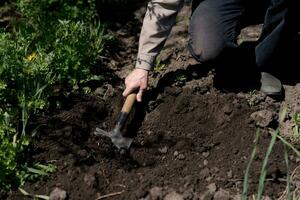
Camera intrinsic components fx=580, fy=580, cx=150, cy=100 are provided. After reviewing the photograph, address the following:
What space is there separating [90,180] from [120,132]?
0.39m

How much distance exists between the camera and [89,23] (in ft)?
13.2

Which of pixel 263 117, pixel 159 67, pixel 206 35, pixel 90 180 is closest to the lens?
pixel 90 180

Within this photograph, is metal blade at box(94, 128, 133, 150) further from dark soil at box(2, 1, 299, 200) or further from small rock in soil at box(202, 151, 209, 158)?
small rock in soil at box(202, 151, 209, 158)

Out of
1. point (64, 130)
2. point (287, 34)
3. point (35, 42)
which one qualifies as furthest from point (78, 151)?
point (287, 34)

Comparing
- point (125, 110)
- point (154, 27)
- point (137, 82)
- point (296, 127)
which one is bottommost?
point (296, 127)

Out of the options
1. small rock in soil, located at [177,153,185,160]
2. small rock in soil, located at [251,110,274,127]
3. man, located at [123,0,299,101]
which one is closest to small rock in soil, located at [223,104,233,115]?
small rock in soil, located at [251,110,274,127]

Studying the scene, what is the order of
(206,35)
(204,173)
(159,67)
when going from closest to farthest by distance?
(204,173) < (206,35) < (159,67)

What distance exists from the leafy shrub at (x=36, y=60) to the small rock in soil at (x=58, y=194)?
0.17 m

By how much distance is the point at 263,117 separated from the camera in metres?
3.39

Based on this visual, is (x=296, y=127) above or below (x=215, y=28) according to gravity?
below

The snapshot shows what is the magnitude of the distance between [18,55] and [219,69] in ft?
4.25

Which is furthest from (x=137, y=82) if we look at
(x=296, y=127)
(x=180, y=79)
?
(x=296, y=127)

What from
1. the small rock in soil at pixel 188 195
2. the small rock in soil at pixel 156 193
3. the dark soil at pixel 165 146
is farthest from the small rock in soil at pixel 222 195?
the small rock in soil at pixel 156 193

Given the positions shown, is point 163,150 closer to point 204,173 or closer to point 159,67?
point 204,173
